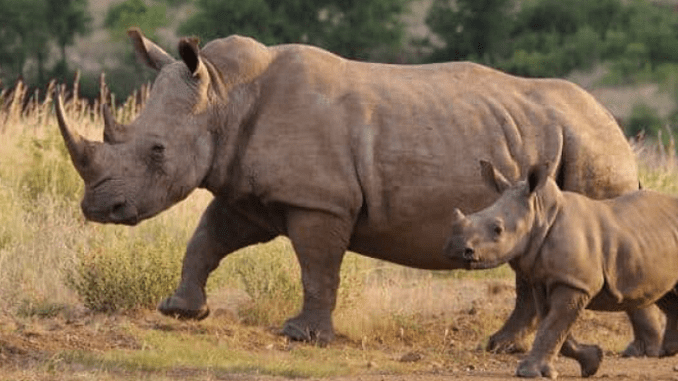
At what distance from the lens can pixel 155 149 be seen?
33.3ft

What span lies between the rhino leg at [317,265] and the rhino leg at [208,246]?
1.74 ft

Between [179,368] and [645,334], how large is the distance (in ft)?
8.69

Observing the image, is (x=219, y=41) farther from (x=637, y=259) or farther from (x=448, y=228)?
(x=637, y=259)

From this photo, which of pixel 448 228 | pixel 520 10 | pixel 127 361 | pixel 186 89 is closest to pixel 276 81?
pixel 186 89

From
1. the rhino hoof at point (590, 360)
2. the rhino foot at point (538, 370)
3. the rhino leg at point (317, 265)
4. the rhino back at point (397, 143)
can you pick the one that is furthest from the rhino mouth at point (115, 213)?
the rhino hoof at point (590, 360)

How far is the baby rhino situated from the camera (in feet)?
29.0

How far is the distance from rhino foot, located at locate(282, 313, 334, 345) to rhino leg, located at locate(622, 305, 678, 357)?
1.62 meters

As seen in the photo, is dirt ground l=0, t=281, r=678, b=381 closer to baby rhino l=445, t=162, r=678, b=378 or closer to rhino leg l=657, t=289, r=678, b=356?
rhino leg l=657, t=289, r=678, b=356

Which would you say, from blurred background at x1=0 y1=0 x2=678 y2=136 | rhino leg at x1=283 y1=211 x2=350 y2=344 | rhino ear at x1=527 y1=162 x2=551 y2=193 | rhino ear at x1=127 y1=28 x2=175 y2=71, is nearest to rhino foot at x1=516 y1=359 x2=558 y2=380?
rhino ear at x1=527 y1=162 x2=551 y2=193

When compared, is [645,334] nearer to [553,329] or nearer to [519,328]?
Answer: [519,328]

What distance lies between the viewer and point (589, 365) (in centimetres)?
929

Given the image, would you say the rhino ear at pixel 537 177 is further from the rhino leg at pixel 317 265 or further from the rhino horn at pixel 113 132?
the rhino horn at pixel 113 132

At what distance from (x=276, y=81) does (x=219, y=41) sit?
513 mm

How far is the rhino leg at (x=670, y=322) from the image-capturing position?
390 inches
